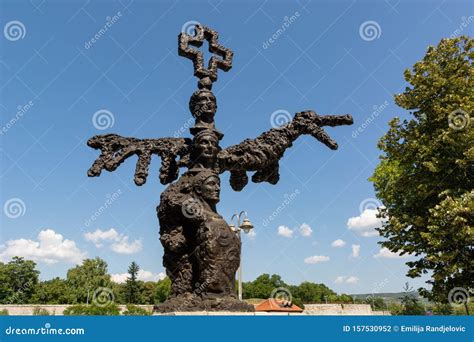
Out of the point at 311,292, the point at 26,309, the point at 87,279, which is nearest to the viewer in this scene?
the point at 26,309

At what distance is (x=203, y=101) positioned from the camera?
605cm

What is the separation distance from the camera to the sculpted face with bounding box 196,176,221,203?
564 centimetres

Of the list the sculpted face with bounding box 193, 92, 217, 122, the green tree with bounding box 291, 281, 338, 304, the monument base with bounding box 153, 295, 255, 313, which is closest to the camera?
the monument base with bounding box 153, 295, 255, 313

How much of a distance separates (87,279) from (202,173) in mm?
50110

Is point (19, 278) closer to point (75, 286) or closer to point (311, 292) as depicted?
point (75, 286)

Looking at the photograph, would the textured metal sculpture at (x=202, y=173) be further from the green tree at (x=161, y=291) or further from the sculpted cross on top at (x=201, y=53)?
the green tree at (x=161, y=291)

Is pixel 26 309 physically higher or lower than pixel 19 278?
lower

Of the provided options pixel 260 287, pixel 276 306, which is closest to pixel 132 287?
pixel 260 287

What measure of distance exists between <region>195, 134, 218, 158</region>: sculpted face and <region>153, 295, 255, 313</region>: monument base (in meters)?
1.92

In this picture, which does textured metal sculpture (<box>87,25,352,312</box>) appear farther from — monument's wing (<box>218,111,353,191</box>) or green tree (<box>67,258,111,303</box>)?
green tree (<box>67,258,111,303</box>)

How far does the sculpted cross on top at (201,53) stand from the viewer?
6.34 m

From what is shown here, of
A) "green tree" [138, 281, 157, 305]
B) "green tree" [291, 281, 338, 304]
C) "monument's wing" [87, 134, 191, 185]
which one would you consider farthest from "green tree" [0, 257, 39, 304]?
"monument's wing" [87, 134, 191, 185]

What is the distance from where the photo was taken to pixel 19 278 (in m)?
48.4

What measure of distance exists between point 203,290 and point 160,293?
55731 millimetres
